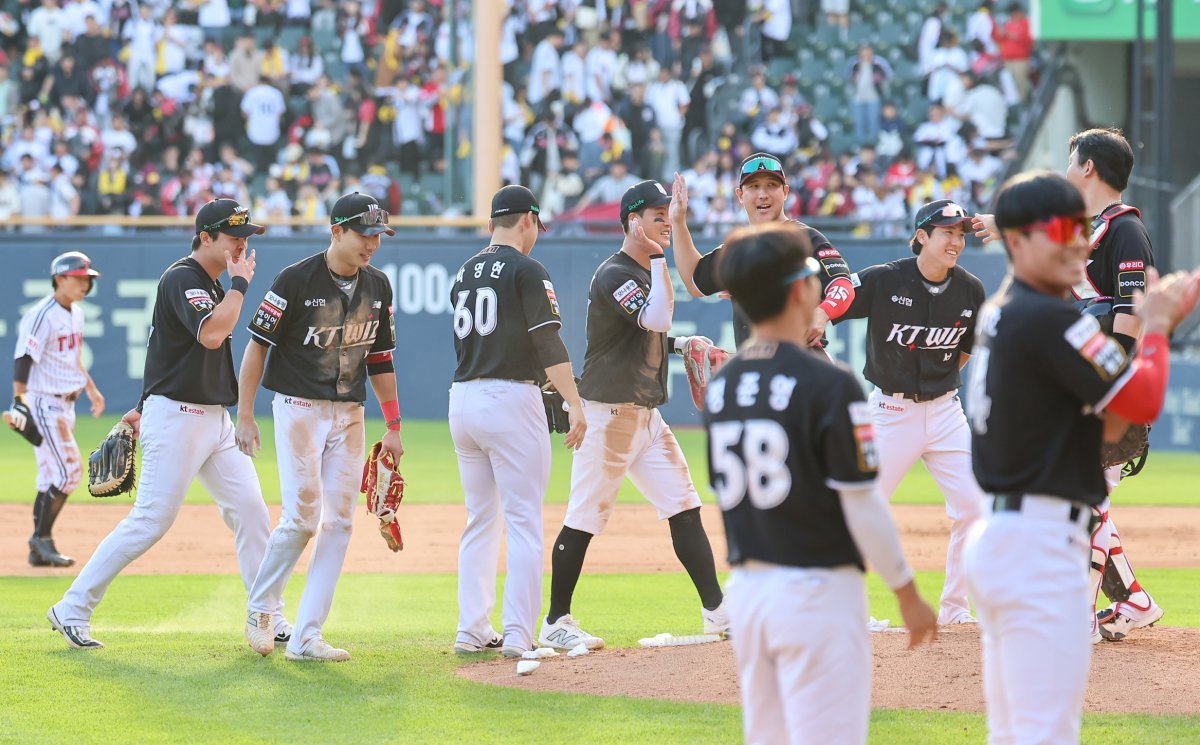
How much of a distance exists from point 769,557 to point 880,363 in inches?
165

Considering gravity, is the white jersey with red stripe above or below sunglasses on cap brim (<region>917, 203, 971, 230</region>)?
below

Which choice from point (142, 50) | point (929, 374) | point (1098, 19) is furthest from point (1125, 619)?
point (142, 50)

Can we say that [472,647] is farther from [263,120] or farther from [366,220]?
[263,120]

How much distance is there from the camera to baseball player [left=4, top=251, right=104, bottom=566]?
10.7 metres

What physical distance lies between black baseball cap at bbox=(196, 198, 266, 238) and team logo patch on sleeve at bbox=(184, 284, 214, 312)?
0.35 m

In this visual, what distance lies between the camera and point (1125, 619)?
736 centimetres

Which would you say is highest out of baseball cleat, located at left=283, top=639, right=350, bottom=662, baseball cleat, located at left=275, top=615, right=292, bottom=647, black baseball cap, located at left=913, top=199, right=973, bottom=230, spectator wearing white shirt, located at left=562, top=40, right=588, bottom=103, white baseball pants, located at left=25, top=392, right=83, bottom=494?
spectator wearing white shirt, located at left=562, top=40, right=588, bottom=103

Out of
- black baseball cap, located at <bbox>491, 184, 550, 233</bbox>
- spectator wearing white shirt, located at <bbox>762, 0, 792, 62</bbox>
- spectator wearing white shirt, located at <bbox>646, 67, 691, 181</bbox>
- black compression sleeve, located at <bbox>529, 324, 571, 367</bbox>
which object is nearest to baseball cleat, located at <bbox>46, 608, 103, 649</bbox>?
black compression sleeve, located at <bbox>529, 324, 571, 367</bbox>

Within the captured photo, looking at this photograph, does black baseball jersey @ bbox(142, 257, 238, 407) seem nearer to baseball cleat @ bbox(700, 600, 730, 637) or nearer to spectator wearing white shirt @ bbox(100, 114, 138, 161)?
baseball cleat @ bbox(700, 600, 730, 637)

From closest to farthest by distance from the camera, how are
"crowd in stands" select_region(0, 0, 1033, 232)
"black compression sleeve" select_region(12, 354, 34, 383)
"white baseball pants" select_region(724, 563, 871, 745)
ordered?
1. "white baseball pants" select_region(724, 563, 871, 745)
2. "black compression sleeve" select_region(12, 354, 34, 383)
3. "crowd in stands" select_region(0, 0, 1033, 232)

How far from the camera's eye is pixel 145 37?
25188 millimetres

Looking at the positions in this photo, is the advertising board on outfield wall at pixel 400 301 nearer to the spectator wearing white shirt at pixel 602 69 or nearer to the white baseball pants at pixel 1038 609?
the spectator wearing white shirt at pixel 602 69

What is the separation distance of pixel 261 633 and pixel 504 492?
143cm

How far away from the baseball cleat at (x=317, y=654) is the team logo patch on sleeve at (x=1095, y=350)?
4578mm
